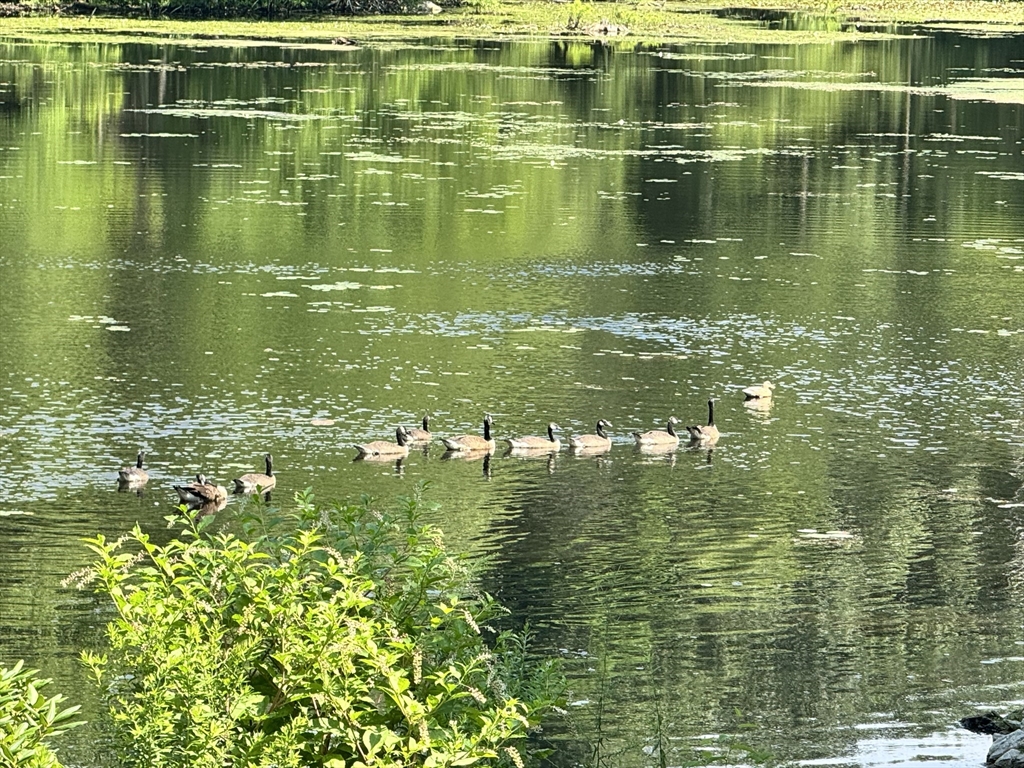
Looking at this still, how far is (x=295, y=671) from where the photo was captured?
782 cm

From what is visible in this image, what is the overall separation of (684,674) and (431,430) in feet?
24.2

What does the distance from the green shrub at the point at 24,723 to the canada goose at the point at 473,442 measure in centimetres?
1160

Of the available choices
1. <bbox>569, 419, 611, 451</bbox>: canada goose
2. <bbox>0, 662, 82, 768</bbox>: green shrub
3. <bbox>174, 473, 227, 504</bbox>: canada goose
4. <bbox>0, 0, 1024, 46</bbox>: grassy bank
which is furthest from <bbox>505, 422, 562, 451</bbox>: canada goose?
<bbox>0, 0, 1024, 46</bbox>: grassy bank

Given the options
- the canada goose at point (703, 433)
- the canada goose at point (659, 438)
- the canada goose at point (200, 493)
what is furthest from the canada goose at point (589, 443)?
the canada goose at point (200, 493)

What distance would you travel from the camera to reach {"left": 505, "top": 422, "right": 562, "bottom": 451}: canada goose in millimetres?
18891

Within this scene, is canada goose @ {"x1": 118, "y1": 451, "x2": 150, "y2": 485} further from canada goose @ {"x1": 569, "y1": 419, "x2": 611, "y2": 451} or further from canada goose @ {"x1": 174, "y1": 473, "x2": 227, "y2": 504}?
canada goose @ {"x1": 569, "y1": 419, "x2": 611, "y2": 451}

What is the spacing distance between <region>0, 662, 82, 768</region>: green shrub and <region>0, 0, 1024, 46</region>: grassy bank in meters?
67.2

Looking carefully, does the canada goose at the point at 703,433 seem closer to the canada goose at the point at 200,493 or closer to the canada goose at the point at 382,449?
the canada goose at the point at 382,449

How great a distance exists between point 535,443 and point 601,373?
3.70 metres

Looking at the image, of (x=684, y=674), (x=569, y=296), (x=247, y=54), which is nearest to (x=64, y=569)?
(x=684, y=674)

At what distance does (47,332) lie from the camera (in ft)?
77.6

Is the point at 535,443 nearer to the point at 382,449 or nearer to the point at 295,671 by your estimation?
the point at 382,449

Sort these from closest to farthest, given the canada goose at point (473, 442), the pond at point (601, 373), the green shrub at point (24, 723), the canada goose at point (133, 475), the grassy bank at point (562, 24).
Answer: the green shrub at point (24, 723) → the pond at point (601, 373) → the canada goose at point (133, 475) → the canada goose at point (473, 442) → the grassy bank at point (562, 24)

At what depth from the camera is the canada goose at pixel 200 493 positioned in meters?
16.4
